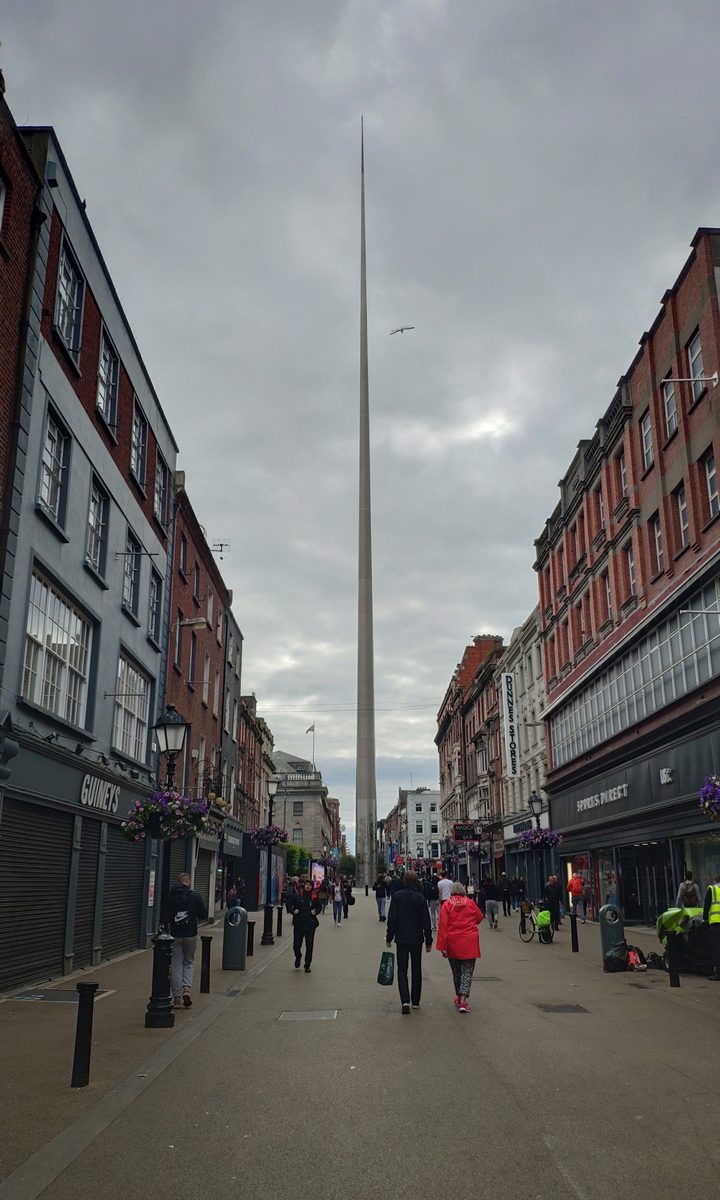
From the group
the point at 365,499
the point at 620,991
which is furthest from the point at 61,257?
the point at 365,499

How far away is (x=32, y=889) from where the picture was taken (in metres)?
15.0

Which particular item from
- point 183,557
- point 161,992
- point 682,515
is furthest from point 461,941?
point 183,557

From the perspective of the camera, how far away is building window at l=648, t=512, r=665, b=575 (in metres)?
26.1

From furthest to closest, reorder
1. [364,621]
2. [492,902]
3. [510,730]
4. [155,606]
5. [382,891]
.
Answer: [364,621] → [510,730] → [382,891] → [492,902] → [155,606]

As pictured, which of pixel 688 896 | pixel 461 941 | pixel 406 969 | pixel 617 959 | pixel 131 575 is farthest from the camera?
pixel 131 575

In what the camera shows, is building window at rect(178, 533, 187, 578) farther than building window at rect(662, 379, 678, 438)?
Yes

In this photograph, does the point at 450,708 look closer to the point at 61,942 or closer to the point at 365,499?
the point at 365,499

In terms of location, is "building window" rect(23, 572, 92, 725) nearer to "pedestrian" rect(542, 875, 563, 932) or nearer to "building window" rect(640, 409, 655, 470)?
"pedestrian" rect(542, 875, 563, 932)

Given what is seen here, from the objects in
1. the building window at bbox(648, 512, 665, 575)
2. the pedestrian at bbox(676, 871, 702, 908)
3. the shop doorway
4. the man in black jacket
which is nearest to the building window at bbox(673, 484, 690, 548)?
the building window at bbox(648, 512, 665, 575)

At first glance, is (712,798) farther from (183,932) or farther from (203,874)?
(203,874)

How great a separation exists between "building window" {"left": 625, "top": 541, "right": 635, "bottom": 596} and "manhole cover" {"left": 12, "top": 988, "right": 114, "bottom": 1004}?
2022 centimetres

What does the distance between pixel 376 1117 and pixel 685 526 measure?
2006 centimetres

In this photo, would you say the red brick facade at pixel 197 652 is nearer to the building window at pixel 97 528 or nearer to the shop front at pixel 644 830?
the building window at pixel 97 528

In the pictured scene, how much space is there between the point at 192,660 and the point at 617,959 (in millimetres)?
19225
